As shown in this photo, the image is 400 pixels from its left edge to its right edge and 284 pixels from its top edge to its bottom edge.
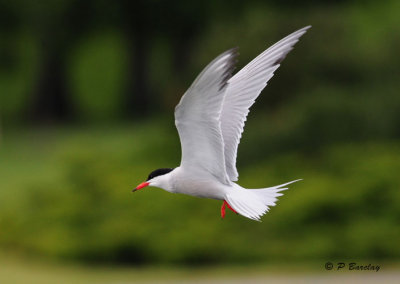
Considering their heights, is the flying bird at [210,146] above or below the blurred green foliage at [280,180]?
above

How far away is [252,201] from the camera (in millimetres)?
3650

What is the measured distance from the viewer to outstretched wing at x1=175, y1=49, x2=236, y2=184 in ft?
11.7

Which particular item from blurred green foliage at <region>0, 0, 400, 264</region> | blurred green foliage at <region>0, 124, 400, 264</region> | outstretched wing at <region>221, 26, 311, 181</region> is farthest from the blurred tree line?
outstretched wing at <region>221, 26, 311, 181</region>

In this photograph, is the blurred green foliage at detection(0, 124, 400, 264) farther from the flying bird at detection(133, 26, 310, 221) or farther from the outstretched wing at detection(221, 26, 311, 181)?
the flying bird at detection(133, 26, 310, 221)

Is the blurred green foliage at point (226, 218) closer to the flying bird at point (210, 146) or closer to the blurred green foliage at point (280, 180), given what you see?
the blurred green foliage at point (280, 180)

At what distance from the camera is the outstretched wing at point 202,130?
3568 millimetres

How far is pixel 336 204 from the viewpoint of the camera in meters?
11.8

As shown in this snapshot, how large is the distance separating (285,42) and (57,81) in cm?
2982

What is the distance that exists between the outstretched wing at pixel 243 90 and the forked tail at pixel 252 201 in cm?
18

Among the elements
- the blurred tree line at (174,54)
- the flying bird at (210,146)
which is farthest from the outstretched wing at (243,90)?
the blurred tree line at (174,54)

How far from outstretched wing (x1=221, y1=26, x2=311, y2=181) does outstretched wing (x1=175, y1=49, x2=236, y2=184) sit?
0.83 ft

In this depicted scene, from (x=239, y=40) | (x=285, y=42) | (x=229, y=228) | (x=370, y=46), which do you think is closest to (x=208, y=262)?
(x=229, y=228)

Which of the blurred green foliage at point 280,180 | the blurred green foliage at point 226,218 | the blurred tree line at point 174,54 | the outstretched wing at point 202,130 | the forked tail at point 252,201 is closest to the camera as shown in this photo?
the forked tail at point 252,201

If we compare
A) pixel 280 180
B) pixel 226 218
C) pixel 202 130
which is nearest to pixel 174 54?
pixel 280 180
